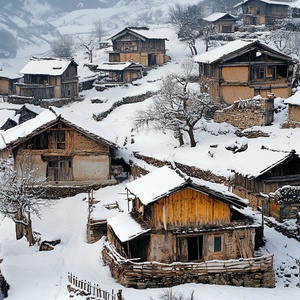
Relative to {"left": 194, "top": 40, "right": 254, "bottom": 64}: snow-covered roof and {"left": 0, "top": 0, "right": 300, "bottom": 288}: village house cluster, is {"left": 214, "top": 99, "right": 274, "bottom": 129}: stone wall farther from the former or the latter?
{"left": 194, "top": 40, "right": 254, "bottom": 64}: snow-covered roof

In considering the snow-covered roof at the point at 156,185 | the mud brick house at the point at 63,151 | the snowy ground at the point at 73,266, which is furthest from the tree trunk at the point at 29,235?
the mud brick house at the point at 63,151

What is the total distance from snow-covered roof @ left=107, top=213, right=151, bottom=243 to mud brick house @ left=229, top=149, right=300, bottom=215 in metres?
7.69

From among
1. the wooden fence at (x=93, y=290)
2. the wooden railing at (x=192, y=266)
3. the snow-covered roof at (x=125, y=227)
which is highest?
the snow-covered roof at (x=125, y=227)

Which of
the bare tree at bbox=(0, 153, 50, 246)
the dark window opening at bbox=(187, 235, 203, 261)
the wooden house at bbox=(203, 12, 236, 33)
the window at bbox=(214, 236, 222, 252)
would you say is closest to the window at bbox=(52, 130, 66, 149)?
the bare tree at bbox=(0, 153, 50, 246)

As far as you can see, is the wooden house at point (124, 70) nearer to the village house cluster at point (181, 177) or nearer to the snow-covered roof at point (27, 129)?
the village house cluster at point (181, 177)

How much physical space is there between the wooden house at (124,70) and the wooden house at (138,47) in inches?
216

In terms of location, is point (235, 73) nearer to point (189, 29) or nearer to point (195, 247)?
point (195, 247)

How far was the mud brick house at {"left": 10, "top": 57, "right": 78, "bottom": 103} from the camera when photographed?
74.0 meters

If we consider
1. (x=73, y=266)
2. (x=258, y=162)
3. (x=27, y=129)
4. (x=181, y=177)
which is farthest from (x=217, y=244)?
(x=27, y=129)

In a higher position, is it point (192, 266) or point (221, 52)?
point (221, 52)

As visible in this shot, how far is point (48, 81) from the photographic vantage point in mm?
74438

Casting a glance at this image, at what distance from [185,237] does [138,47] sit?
5845 centimetres

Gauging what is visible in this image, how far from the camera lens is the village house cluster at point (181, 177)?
28.2 m

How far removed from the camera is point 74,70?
76750 millimetres
